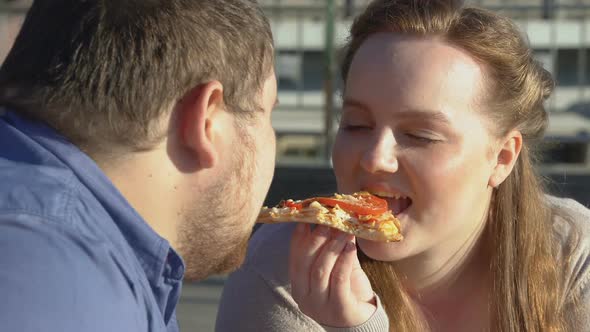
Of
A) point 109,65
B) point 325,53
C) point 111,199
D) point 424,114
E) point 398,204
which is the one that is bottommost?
point 325,53

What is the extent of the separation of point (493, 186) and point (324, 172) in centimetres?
428

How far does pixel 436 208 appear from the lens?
2.96 metres

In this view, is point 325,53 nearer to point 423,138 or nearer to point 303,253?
point 423,138

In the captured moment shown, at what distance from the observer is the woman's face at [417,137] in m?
2.95

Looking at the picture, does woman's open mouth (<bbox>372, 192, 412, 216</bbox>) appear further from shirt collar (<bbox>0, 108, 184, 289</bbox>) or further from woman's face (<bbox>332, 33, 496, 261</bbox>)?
shirt collar (<bbox>0, 108, 184, 289</bbox>)

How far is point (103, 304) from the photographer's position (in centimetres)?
166

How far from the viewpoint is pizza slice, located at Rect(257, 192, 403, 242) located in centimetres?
285

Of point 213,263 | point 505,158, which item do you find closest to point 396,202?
point 505,158

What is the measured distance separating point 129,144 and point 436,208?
1287 millimetres

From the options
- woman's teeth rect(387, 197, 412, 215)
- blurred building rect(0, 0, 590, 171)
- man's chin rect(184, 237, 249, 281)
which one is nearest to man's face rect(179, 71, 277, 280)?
man's chin rect(184, 237, 249, 281)

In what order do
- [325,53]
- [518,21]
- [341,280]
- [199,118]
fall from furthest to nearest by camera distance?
[518,21] → [325,53] → [341,280] → [199,118]

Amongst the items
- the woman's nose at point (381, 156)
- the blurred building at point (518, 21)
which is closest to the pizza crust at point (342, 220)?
the woman's nose at point (381, 156)

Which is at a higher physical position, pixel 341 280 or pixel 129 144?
pixel 129 144

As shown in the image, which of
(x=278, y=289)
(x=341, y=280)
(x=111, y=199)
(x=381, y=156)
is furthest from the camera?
(x=278, y=289)
